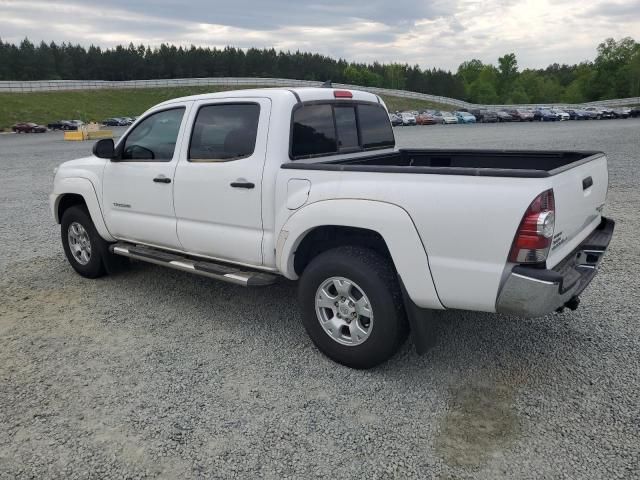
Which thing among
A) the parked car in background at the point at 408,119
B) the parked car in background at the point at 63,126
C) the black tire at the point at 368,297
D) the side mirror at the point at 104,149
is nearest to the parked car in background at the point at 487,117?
the parked car in background at the point at 408,119

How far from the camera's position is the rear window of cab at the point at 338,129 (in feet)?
13.6

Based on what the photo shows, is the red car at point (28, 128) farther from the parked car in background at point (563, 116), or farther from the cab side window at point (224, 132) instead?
the cab side window at point (224, 132)

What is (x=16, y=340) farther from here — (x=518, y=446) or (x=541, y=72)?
(x=541, y=72)

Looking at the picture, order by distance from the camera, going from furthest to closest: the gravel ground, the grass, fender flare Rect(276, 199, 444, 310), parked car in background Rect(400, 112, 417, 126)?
1. the grass
2. parked car in background Rect(400, 112, 417, 126)
3. fender flare Rect(276, 199, 444, 310)
4. the gravel ground

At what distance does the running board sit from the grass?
188ft

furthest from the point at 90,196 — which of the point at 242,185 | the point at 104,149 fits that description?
the point at 242,185

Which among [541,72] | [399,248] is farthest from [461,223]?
[541,72]

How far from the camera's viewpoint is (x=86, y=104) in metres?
70.6

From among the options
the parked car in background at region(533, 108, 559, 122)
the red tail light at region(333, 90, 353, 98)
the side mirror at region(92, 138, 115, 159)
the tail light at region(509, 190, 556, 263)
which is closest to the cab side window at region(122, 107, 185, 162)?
the side mirror at region(92, 138, 115, 159)

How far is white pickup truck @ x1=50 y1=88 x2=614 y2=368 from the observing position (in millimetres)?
2977

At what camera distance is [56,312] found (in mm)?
4934

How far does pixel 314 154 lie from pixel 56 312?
9.57ft

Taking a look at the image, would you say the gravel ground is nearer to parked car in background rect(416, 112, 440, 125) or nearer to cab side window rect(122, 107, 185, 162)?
cab side window rect(122, 107, 185, 162)

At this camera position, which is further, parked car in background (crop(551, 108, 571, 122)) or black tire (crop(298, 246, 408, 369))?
parked car in background (crop(551, 108, 571, 122))
